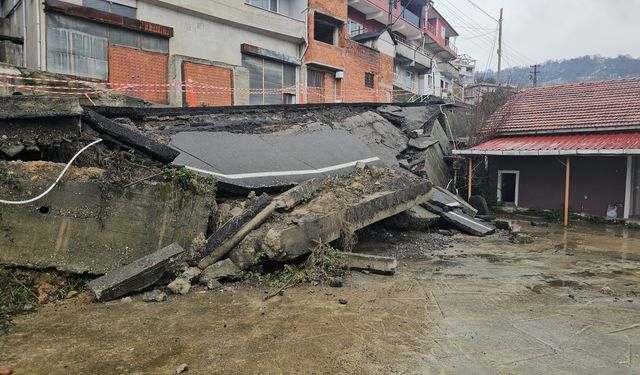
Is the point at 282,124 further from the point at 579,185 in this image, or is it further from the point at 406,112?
the point at 579,185

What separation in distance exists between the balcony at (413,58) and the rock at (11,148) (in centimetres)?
2667

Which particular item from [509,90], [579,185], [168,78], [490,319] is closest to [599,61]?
[509,90]

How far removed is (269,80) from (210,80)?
350 cm

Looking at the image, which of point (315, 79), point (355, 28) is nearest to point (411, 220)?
point (315, 79)

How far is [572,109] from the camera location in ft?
50.0

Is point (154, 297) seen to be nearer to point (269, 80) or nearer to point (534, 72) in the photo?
point (269, 80)

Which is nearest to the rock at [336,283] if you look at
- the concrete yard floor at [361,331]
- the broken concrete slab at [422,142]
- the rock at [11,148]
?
the concrete yard floor at [361,331]

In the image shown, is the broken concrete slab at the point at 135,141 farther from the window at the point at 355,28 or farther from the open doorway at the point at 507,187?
the window at the point at 355,28

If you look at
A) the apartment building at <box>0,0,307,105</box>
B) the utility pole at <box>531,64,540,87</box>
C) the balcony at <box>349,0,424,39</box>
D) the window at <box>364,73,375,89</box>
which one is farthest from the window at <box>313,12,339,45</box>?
the utility pole at <box>531,64,540,87</box>

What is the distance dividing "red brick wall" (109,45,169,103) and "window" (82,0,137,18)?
4.21 feet

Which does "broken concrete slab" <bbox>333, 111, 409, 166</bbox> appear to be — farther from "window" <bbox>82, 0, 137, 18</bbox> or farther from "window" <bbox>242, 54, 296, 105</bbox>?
"window" <bbox>82, 0, 137, 18</bbox>

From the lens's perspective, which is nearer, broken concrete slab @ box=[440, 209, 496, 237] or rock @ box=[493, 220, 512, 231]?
broken concrete slab @ box=[440, 209, 496, 237]

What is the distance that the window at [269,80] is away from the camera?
18.1 metres

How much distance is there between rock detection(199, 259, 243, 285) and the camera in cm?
518
